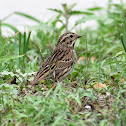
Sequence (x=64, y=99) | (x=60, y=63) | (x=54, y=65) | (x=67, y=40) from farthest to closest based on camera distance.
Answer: (x=67, y=40) < (x=60, y=63) < (x=54, y=65) < (x=64, y=99)

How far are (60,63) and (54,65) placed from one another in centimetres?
22

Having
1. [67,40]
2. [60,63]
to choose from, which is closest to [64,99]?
[60,63]

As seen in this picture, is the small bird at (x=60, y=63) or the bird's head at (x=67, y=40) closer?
the small bird at (x=60, y=63)

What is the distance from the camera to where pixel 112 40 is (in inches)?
390

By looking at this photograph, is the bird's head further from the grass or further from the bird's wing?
the grass

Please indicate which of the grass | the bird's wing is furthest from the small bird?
the grass

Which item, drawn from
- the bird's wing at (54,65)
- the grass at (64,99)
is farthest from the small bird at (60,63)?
the grass at (64,99)

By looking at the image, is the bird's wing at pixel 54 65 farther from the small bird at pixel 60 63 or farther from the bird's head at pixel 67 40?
the bird's head at pixel 67 40

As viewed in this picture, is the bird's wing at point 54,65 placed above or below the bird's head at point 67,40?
below

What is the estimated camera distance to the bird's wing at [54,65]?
6.10 m

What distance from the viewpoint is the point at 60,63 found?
677 centimetres

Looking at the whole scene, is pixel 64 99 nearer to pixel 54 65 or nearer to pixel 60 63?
pixel 54 65

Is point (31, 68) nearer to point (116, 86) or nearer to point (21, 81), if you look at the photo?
point (21, 81)

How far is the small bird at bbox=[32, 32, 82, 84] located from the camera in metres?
6.20
